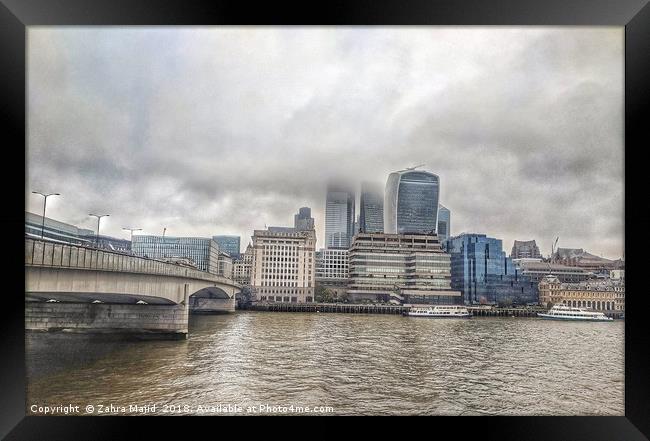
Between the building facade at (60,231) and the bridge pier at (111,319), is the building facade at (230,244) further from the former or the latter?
the bridge pier at (111,319)

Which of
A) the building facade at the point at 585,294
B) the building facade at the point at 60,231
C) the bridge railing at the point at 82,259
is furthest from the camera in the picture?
the building facade at the point at 585,294

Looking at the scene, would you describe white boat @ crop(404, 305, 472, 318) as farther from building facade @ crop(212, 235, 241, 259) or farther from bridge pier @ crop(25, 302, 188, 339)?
bridge pier @ crop(25, 302, 188, 339)

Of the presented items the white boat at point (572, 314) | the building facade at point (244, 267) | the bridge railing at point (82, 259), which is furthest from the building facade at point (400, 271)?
the bridge railing at point (82, 259)

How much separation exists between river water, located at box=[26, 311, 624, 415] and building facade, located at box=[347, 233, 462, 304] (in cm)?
1183

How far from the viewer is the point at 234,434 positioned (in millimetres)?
4172

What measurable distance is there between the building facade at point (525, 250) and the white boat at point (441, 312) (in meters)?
3.94

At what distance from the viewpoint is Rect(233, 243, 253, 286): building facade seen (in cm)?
2178

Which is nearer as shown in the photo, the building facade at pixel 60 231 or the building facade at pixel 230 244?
the building facade at pixel 60 231

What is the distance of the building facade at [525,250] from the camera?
1697 centimetres

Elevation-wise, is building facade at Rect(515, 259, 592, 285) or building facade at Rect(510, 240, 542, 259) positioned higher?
building facade at Rect(510, 240, 542, 259)

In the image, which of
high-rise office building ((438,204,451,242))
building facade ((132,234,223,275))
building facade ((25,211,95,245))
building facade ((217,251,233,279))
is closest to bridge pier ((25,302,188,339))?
building facade ((25,211,95,245))

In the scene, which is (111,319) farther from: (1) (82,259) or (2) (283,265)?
(2) (283,265)

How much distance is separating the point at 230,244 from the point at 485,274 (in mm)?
14796

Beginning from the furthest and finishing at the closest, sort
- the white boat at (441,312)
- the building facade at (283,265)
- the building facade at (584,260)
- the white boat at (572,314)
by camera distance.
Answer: the white boat at (441,312), the building facade at (283,265), the white boat at (572,314), the building facade at (584,260)
